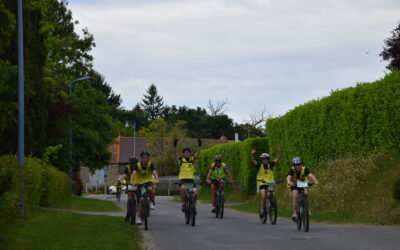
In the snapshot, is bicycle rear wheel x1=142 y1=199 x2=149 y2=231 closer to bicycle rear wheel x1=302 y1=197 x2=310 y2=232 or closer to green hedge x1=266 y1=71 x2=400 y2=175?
bicycle rear wheel x1=302 y1=197 x2=310 y2=232

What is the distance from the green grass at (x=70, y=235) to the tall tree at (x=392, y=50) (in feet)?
77.5

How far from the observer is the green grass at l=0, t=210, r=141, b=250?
12375mm

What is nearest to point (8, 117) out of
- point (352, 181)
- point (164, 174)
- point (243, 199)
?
point (352, 181)

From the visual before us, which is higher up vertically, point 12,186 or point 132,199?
point 12,186

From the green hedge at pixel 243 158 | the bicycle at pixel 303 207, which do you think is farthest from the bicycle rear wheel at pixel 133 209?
the green hedge at pixel 243 158

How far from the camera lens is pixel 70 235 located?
46.5 feet

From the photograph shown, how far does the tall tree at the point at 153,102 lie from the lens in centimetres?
13688

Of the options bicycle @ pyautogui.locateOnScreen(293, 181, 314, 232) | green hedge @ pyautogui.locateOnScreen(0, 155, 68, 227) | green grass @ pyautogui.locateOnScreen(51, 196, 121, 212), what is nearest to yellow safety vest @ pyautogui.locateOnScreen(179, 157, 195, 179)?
bicycle @ pyautogui.locateOnScreen(293, 181, 314, 232)

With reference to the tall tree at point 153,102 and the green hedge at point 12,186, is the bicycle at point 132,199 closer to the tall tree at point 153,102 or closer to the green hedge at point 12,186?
the green hedge at point 12,186

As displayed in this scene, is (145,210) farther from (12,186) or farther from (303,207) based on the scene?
(12,186)

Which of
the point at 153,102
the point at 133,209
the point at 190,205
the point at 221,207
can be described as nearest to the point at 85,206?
the point at 221,207

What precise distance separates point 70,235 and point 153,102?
12519 centimetres

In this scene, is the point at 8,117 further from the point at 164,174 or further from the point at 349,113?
the point at 164,174

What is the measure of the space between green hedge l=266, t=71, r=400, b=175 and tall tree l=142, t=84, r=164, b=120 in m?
106
